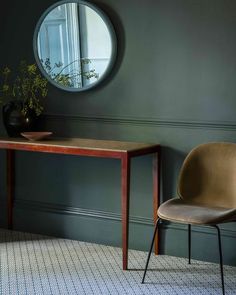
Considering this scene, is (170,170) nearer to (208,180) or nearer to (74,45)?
(208,180)

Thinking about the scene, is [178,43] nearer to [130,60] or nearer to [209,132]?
[130,60]

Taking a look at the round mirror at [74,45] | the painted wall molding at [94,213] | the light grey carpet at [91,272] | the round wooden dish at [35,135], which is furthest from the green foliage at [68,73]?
the light grey carpet at [91,272]

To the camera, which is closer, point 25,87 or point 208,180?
point 208,180

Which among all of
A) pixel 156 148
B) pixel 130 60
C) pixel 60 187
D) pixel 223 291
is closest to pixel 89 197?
pixel 60 187

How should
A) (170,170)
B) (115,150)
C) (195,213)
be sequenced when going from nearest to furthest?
(195,213) → (115,150) → (170,170)

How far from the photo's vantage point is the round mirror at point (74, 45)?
12.3 ft

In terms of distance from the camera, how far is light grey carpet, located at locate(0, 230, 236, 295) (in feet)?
10.2

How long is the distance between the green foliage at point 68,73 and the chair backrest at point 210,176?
91cm

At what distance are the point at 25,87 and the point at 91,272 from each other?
4.68 feet

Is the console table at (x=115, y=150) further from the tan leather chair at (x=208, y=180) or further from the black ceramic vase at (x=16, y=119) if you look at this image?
the tan leather chair at (x=208, y=180)

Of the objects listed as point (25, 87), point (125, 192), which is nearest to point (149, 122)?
point (125, 192)

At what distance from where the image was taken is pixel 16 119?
3906 mm

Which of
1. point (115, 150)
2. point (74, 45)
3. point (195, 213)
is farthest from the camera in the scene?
point (74, 45)

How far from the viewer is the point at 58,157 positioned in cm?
408
